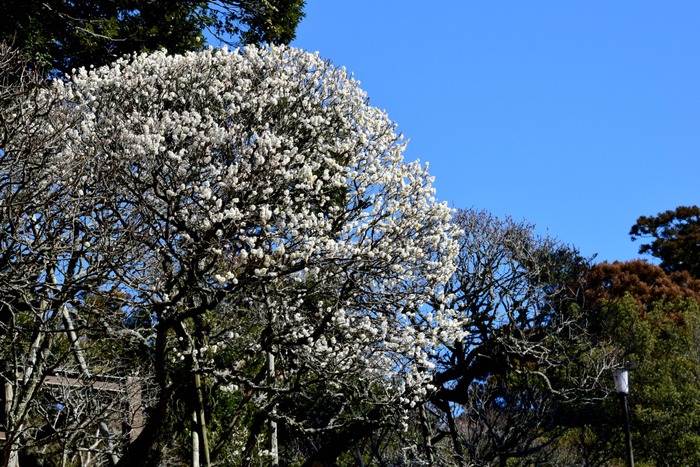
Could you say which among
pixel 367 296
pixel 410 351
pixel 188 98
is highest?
pixel 188 98

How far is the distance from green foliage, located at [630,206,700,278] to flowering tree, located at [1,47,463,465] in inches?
1358

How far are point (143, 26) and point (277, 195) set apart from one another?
513 inches

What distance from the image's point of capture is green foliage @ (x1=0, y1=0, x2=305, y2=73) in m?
21.7

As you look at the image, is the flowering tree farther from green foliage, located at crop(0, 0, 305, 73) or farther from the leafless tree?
green foliage, located at crop(0, 0, 305, 73)

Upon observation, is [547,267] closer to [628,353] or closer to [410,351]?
[628,353]

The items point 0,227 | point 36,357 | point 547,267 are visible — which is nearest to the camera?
point 0,227

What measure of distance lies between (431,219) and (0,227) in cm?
622

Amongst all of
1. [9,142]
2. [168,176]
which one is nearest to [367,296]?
[168,176]

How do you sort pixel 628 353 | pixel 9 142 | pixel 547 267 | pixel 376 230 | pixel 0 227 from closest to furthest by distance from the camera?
pixel 0 227, pixel 9 142, pixel 376 230, pixel 547 267, pixel 628 353

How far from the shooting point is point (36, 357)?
42.4 feet

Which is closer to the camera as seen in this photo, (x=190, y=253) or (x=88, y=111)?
(x=190, y=253)

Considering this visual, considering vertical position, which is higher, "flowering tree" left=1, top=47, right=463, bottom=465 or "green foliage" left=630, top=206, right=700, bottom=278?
"green foliage" left=630, top=206, right=700, bottom=278

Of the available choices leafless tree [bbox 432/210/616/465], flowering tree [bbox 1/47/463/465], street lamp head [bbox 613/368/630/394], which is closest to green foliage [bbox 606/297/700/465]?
leafless tree [bbox 432/210/616/465]

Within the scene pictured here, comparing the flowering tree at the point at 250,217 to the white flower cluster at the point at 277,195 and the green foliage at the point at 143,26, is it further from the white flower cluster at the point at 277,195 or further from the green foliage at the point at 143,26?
the green foliage at the point at 143,26
